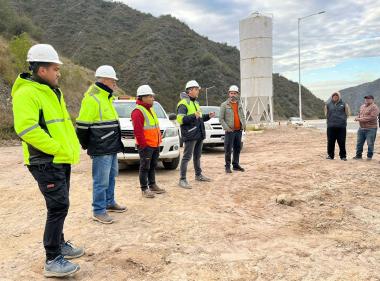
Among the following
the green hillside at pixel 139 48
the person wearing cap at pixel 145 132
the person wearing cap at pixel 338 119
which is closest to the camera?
the person wearing cap at pixel 145 132

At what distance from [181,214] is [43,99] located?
278cm

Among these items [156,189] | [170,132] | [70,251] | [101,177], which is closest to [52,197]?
[70,251]

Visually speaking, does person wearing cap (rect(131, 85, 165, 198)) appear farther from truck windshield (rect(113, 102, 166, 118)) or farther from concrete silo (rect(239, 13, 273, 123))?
concrete silo (rect(239, 13, 273, 123))

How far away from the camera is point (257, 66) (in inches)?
1125

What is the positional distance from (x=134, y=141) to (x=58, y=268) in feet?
16.4

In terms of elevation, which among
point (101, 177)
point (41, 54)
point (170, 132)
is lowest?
point (101, 177)

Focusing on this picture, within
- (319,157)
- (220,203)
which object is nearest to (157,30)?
(319,157)

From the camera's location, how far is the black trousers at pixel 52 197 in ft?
11.1

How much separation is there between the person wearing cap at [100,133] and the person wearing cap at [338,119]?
23.6 ft

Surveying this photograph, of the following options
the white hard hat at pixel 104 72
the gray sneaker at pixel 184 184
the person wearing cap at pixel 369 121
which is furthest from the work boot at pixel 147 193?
the person wearing cap at pixel 369 121

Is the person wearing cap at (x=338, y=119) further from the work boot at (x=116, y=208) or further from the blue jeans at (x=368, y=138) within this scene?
the work boot at (x=116, y=208)

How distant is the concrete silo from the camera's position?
2856 cm

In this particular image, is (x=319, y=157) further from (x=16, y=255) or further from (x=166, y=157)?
(x=16, y=255)

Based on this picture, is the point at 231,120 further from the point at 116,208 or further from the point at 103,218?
the point at 103,218
